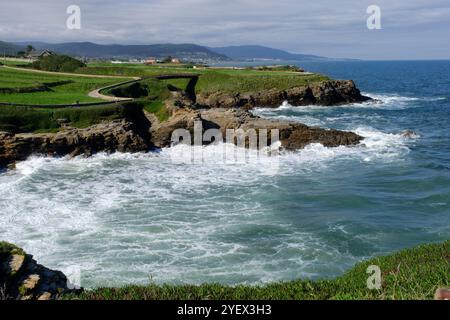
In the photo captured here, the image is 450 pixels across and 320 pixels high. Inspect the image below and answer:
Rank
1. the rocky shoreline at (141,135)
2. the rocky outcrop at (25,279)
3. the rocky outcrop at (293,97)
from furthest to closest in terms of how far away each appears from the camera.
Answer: the rocky outcrop at (293,97) → the rocky shoreline at (141,135) → the rocky outcrop at (25,279)

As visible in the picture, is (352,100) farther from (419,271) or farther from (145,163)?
(419,271)

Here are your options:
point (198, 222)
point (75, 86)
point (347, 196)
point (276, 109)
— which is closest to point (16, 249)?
point (198, 222)

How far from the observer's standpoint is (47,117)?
39.4m

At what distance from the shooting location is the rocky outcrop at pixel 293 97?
6975cm

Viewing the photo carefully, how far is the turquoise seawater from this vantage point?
19.8 metres

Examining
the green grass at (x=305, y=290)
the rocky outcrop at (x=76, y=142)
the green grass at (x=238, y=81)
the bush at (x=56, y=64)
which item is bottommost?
the green grass at (x=305, y=290)

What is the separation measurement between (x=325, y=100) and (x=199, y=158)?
39.5 metres

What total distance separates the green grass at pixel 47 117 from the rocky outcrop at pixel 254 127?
14.0 ft

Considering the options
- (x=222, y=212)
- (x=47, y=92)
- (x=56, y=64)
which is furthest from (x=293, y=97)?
(x=222, y=212)

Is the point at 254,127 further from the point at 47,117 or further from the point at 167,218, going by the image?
the point at 167,218

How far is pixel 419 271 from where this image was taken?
45.2 feet

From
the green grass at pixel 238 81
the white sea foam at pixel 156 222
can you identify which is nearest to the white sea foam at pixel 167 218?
the white sea foam at pixel 156 222

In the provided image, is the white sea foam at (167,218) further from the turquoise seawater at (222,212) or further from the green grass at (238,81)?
the green grass at (238,81)

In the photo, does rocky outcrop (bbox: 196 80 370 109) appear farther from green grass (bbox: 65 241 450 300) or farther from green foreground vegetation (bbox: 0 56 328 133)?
green grass (bbox: 65 241 450 300)
